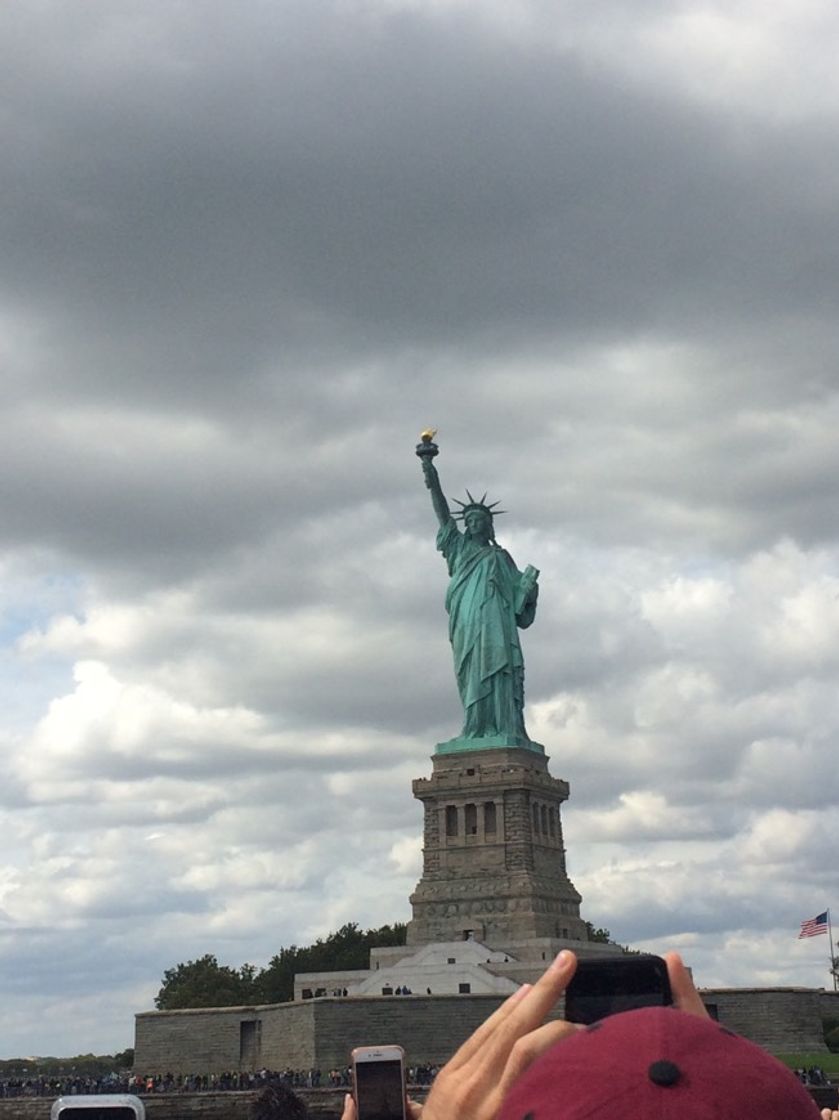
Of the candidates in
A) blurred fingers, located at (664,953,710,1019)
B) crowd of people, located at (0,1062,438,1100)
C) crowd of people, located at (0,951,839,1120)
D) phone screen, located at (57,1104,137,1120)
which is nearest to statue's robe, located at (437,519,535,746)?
crowd of people, located at (0,1062,438,1100)

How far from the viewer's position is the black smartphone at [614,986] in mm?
4453

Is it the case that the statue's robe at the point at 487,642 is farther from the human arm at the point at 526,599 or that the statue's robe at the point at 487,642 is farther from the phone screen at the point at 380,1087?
the phone screen at the point at 380,1087

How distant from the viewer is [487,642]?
2495 inches

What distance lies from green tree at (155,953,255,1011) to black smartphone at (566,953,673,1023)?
77098 millimetres

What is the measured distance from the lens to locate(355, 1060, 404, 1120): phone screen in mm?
17422

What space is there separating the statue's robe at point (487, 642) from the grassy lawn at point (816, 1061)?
16380 millimetres

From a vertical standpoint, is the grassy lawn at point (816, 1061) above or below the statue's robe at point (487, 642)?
below

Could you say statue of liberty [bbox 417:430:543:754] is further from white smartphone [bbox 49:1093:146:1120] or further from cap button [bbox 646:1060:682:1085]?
cap button [bbox 646:1060:682:1085]

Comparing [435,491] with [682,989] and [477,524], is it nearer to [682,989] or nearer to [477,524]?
[477,524]

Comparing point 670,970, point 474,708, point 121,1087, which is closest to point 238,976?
point 474,708

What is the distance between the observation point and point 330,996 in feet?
181

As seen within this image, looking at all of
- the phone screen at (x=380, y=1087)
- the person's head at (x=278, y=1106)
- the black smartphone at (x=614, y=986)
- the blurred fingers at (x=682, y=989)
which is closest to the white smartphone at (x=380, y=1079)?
the phone screen at (x=380, y=1087)

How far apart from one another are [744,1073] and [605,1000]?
2.37 metres

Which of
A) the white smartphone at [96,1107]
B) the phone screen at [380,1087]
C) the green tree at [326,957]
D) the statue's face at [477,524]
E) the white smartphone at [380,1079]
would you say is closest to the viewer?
the white smartphone at [380,1079]
